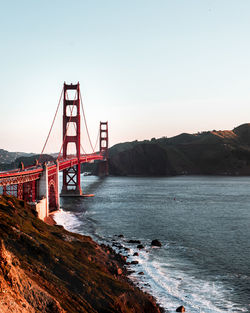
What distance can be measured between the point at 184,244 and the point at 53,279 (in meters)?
19.0

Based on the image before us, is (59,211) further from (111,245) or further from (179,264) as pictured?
(179,264)

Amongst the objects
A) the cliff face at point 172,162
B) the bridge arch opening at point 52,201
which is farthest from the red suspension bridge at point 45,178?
the cliff face at point 172,162

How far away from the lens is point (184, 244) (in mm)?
31484

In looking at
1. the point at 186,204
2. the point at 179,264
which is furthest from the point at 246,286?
the point at 186,204

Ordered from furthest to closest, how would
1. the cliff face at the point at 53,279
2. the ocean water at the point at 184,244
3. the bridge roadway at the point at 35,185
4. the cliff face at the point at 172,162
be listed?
the cliff face at the point at 172,162
the bridge roadway at the point at 35,185
the ocean water at the point at 184,244
the cliff face at the point at 53,279

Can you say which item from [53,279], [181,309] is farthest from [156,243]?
[53,279]

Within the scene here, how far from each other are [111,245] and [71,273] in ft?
45.5

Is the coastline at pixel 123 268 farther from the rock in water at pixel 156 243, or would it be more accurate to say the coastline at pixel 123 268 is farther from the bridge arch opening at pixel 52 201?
the bridge arch opening at pixel 52 201

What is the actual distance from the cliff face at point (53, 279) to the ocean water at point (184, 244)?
300 cm

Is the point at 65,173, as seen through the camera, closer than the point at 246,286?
No

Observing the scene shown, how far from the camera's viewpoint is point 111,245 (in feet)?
98.9

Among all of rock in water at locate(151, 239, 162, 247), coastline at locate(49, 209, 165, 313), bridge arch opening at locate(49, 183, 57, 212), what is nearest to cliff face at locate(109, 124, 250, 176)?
bridge arch opening at locate(49, 183, 57, 212)

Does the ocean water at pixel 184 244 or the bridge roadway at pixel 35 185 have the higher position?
the bridge roadway at pixel 35 185

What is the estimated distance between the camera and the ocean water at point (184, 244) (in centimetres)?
1989
